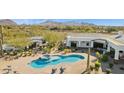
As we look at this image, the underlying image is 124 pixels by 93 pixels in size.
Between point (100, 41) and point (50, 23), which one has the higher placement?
point (50, 23)

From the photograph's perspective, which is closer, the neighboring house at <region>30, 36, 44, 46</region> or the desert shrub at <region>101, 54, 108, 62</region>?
the desert shrub at <region>101, 54, 108, 62</region>

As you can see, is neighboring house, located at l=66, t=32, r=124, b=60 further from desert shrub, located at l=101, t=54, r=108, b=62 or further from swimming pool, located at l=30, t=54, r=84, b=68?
swimming pool, located at l=30, t=54, r=84, b=68

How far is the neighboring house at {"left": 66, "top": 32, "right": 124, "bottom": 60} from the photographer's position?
11.3 meters

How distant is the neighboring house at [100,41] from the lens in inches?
444

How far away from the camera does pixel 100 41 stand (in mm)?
11352

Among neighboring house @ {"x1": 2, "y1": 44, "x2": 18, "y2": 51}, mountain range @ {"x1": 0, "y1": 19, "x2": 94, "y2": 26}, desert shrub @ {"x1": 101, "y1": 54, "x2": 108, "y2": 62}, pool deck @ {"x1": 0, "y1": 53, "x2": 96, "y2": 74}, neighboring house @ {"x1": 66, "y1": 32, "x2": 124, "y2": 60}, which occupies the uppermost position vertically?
mountain range @ {"x1": 0, "y1": 19, "x2": 94, "y2": 26}

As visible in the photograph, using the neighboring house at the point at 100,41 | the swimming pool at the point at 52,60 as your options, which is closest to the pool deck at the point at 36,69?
the swimming pool at the point at 52,60

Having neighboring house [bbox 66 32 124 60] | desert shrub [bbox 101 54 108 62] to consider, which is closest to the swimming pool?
neighboring house [bbox 66 32 124 60]

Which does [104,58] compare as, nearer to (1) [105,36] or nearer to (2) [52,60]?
(1) [105,36]

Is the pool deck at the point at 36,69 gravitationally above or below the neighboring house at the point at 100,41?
below

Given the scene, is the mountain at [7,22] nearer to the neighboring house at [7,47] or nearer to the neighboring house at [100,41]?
the neighboring house at [7,47]

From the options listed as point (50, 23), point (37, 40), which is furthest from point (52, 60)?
point (50, 23)
